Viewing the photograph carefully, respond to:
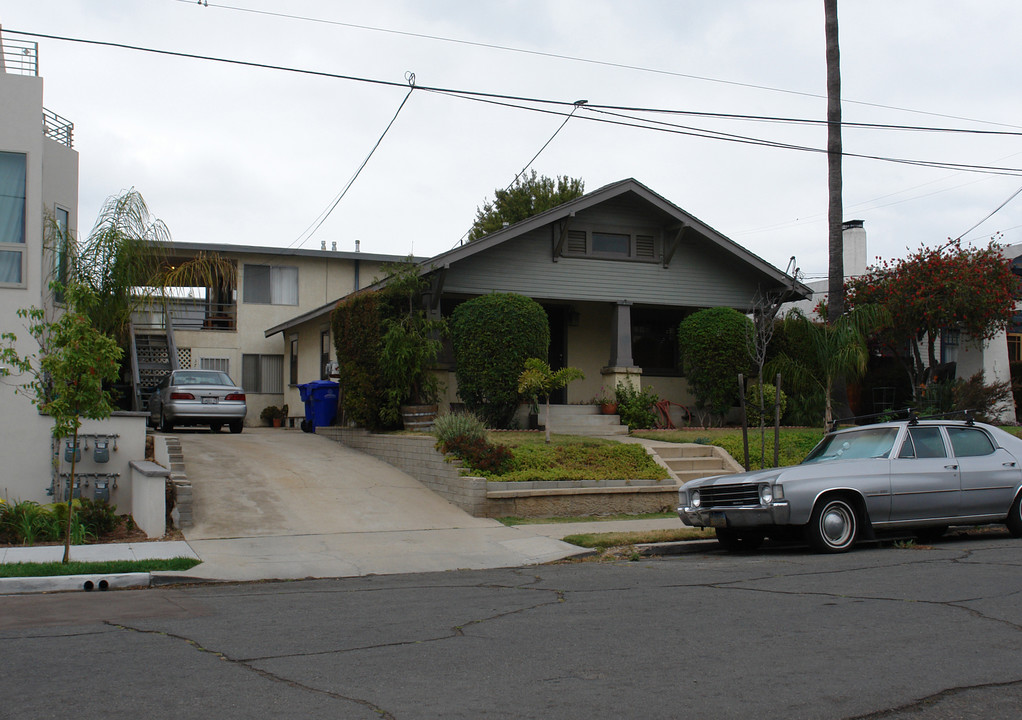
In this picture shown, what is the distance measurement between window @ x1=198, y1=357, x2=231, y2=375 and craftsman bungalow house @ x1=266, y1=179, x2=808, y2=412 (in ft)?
21.6

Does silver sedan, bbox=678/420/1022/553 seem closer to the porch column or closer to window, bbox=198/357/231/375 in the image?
the porch column

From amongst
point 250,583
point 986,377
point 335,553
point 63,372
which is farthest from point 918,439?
point 986,377

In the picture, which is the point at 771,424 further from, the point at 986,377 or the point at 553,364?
the point at 986,377

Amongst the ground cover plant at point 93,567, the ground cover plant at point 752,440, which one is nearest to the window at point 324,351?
the ground cover plant at point 752,440

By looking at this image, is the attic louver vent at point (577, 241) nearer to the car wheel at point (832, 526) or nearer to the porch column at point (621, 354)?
the porch column at point (621, 354)

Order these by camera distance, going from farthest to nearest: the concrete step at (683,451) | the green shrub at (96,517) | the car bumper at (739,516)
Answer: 1. the concrete step at (683,451)
2. the green shrub at (96,517)
3. the car bumper at (739,516)

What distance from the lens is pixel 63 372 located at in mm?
9906

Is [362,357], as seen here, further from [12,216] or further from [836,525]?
[836,525]

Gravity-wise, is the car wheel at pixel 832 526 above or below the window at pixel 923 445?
below

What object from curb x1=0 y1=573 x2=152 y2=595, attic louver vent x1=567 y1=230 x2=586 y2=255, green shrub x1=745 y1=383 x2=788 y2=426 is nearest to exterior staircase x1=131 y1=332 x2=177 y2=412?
attic louver vent x1=567 y1=230 x2=586 y2=255

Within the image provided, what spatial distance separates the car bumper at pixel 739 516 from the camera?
10.3 m

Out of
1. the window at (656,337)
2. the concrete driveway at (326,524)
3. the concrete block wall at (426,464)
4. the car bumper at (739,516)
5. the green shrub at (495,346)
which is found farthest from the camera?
the window at (656,337)

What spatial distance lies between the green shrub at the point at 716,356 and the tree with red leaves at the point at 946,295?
3433 millimetres

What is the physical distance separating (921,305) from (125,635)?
18856mm
